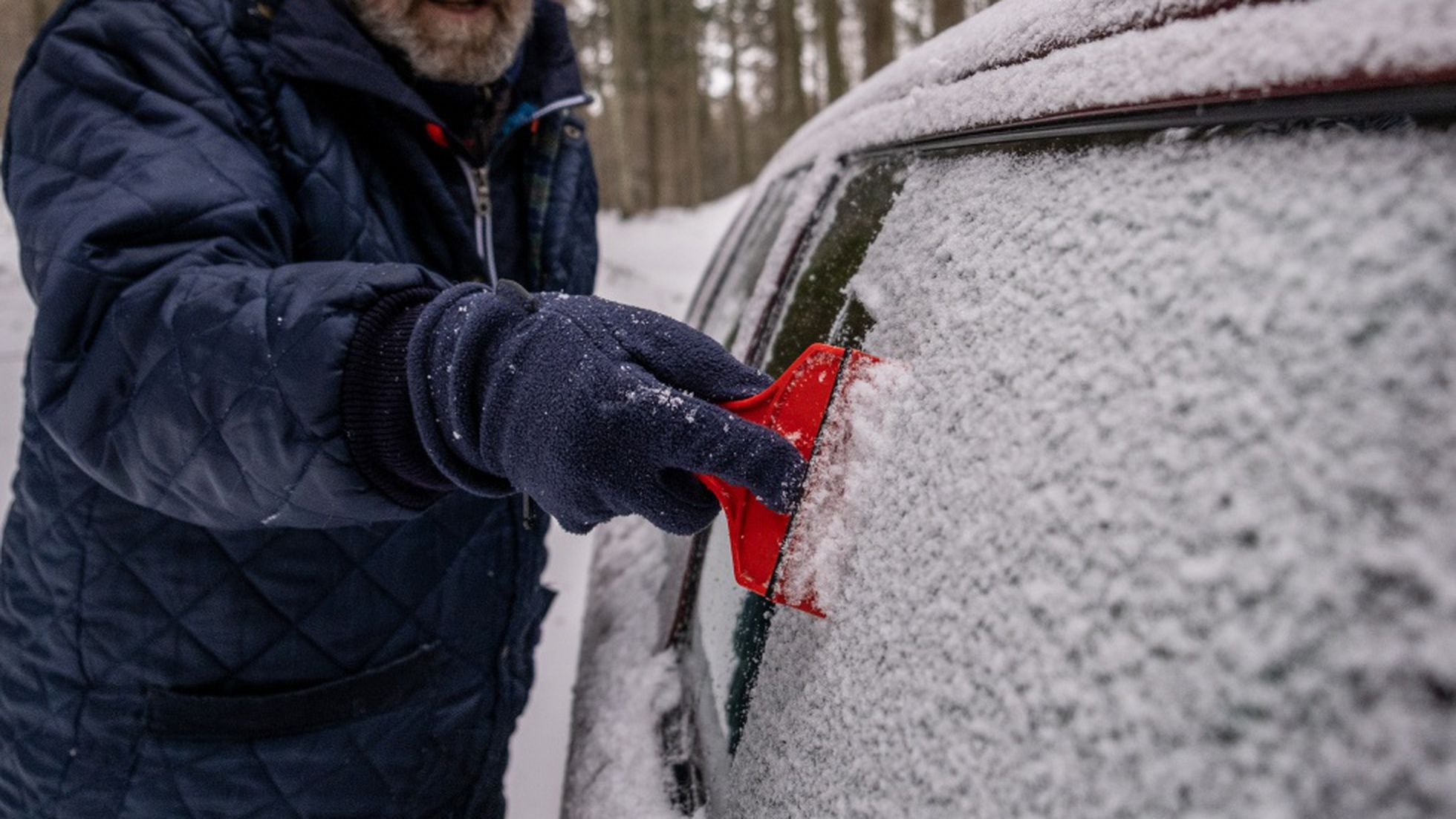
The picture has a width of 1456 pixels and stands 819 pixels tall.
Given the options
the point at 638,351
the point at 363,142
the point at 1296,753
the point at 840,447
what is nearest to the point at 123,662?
the point at 363,142

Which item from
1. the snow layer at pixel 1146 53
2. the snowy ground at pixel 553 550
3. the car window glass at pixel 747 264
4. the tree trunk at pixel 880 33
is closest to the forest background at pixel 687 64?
the tree trunk at pixel 880 33

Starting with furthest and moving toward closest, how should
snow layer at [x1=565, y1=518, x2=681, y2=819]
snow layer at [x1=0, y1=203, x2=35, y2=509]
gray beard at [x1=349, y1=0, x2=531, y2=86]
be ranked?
snow layer at [x1=0, y1=203, x2=35, y2=509], gray beard at [x1=349, y1=0, x2=531, y2=86], snow layer at [x1=565, y1=518, x2=681, y2=819]

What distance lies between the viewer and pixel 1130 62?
0.63m

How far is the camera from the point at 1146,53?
0.62 metres

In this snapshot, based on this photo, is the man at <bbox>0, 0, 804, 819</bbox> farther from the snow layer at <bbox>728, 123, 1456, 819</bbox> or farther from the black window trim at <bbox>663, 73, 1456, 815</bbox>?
the black window trim at <bbox>663, 73, 1456, 815</bbox>

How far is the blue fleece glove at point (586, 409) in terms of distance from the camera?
0.81m

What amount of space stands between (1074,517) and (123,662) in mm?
1503

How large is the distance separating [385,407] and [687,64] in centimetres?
1692

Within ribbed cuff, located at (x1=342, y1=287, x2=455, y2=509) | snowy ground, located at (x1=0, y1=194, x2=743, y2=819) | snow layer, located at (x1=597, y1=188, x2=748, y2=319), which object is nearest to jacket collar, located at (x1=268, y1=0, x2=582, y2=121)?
ribbed cuff, located at (x1=342, y1=287, x2=455, y2=509)

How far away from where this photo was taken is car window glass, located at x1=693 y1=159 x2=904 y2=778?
975 millimetres

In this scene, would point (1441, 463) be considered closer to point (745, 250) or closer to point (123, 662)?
point (123, 662)

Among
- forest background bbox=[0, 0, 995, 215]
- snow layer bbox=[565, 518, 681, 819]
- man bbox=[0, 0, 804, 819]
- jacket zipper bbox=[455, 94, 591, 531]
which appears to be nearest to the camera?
man bbox=[0, 0, 804, 819]

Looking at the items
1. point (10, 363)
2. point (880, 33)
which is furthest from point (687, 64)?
point (10, 363)

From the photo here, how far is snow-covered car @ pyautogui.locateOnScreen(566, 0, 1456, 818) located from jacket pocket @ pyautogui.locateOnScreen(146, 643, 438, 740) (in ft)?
2.54
